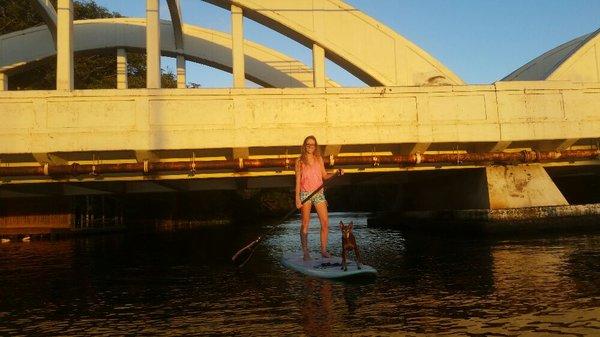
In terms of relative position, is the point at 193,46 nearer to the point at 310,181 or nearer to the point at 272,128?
the point at 272,128

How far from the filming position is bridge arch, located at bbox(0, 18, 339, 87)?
27.4 meters

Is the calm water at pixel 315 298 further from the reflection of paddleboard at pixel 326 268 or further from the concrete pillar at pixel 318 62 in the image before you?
the concrete pillar at pixel 318 62

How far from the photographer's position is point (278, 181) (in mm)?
19516

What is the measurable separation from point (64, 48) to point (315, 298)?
13902 millimetres

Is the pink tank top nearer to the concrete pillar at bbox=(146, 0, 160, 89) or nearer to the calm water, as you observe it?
the calm water

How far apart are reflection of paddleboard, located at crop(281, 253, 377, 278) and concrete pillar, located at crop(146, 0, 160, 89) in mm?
9777

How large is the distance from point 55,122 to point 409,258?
11.1 meters

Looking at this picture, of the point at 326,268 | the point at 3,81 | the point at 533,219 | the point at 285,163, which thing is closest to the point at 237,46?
the point at 285,163

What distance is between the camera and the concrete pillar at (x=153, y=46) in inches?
657

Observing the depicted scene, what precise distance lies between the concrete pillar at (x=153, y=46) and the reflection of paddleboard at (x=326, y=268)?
385 inches

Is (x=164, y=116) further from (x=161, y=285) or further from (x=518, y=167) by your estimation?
(x=518, y=167)

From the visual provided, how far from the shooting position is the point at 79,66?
38.4 metres

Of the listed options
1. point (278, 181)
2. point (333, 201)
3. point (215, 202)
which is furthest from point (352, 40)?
point (333, 201)

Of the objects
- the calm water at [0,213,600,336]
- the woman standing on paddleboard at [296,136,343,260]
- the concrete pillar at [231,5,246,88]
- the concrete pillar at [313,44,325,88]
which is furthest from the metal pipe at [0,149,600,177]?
the woman standing on paddleboard at [296,136,343,260]
